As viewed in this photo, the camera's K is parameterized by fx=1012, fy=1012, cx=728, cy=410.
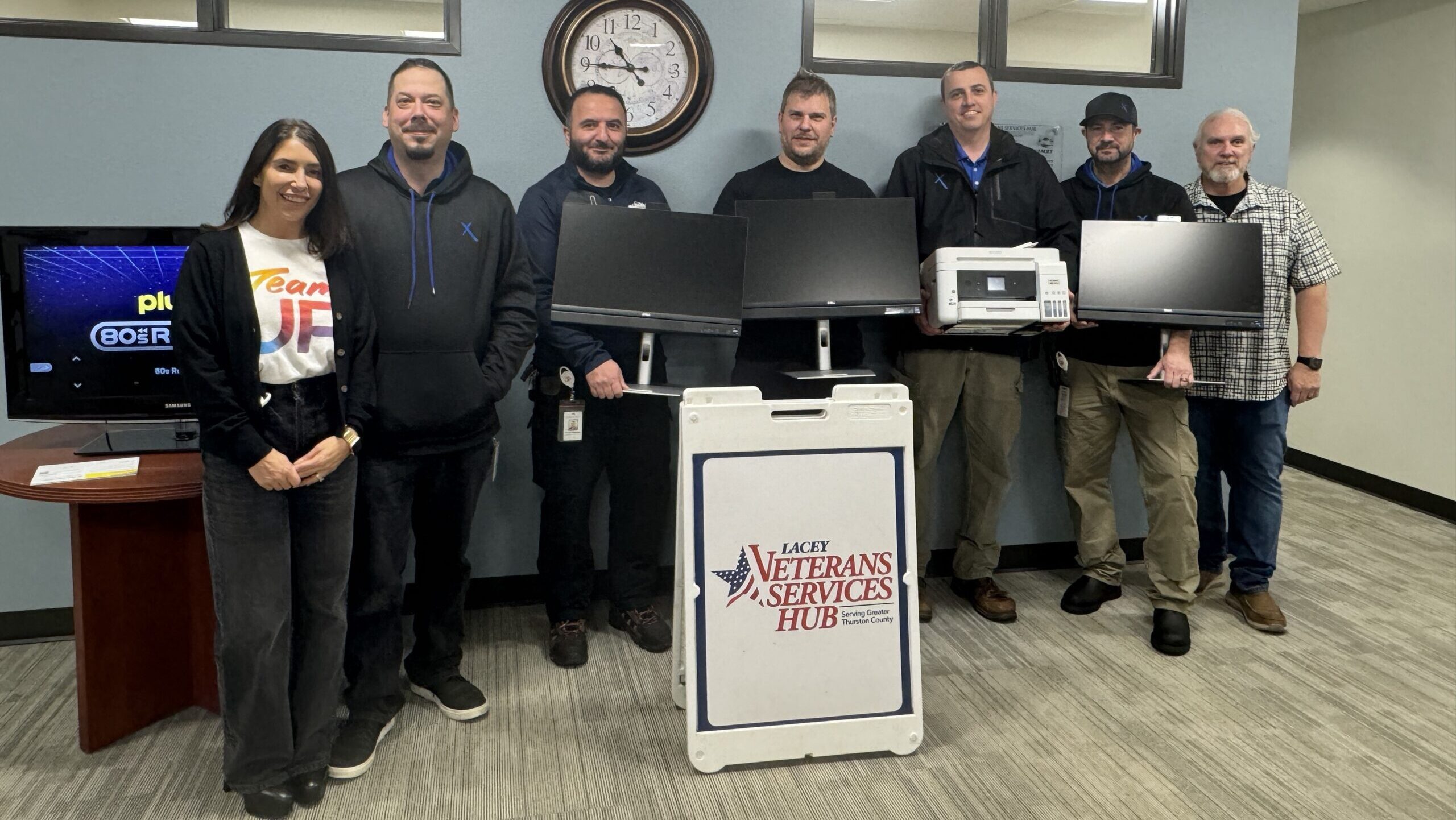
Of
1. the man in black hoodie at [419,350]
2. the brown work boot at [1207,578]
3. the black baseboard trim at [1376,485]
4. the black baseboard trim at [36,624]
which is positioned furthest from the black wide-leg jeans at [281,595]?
the black baseboard trim at [1376,485]

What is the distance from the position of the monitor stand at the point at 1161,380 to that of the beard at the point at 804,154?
1.12 meters

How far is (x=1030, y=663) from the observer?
280 cm

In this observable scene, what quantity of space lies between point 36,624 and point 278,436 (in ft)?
5.36

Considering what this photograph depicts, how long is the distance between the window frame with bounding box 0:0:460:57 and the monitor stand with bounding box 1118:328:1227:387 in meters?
2.22

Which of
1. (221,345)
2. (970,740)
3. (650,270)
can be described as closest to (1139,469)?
(970,740)

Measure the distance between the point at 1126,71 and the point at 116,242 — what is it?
3125 mm

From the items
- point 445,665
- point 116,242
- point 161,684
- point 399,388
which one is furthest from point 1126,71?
point 161,684

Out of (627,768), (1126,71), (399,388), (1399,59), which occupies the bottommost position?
(627,768)

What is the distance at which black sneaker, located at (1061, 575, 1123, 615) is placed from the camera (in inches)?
125

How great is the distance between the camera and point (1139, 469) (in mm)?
3146

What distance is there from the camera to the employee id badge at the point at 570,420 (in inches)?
108

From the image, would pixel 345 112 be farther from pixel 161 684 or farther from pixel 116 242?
pixel 161 684

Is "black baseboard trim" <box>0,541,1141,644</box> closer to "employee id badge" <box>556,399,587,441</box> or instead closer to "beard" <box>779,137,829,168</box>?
"employee id badge" <box>556,399,587,441</box>

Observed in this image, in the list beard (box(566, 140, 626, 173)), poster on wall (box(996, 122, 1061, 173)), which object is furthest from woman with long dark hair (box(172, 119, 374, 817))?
poster on wall (box(996, 122, 1061, 173))
